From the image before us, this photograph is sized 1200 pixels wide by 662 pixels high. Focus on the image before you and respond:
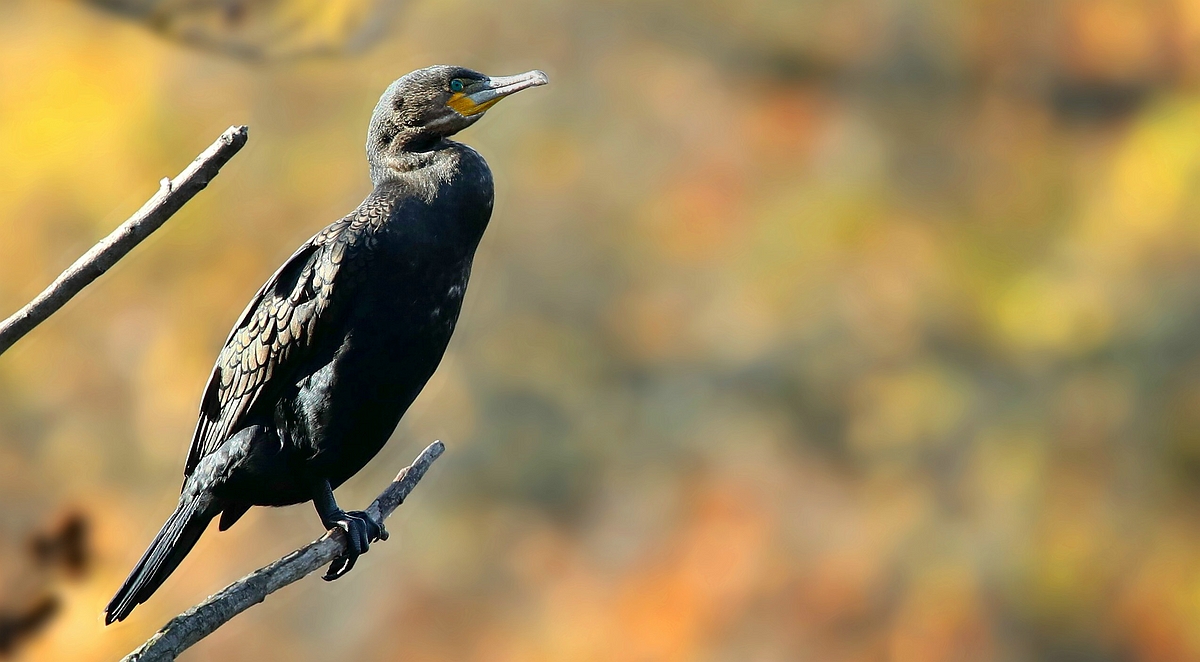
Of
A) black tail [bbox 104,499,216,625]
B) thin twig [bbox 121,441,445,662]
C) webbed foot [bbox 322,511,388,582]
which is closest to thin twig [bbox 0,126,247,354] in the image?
thin twig [bbox 121,441,445,662]

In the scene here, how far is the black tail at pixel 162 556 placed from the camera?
2.10m

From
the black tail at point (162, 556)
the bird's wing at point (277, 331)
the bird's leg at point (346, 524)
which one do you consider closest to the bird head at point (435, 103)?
the bird's wing at point (277, 331)

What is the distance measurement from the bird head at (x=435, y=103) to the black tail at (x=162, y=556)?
2.56 feet

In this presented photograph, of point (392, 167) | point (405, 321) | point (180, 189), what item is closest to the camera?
point (180, 189)

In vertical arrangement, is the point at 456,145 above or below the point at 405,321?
above

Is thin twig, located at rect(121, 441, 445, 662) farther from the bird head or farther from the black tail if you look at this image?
the bird head

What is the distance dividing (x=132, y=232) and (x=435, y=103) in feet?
2.70

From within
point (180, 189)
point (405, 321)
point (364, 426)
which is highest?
point (180, 189)

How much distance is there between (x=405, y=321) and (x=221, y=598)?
0.56 m

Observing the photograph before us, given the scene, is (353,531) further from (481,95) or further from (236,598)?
(481,95)

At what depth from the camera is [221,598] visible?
194 centimetres

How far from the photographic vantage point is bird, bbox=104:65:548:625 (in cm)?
215

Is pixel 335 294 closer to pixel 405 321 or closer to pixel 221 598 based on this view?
pixel 405 321

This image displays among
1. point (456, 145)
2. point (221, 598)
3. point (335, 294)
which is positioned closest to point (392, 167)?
point (456, 145)
